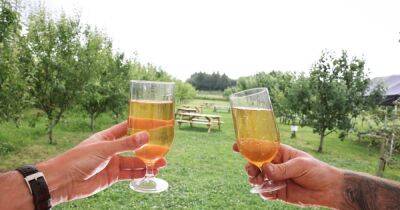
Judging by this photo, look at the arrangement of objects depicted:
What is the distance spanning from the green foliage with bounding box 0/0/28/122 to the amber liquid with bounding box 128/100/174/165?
19.6ft

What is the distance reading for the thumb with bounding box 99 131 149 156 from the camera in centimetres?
166

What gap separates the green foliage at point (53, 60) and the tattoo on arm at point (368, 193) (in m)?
9.67

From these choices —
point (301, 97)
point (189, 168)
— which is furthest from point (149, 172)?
point (301, 97)

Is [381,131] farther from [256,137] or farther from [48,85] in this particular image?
[48,85]

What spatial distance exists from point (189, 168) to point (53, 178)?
26.5 ft

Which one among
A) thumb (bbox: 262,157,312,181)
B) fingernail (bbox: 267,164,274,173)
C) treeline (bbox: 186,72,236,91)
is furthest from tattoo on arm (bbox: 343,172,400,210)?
treeline (bbox: 186,72,236,91)

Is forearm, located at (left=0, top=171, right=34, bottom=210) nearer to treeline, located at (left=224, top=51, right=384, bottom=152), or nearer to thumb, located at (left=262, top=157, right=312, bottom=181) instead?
thumb, located at (left=262, top=157, right=312, bottom=181)

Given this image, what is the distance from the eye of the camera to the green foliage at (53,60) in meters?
10.4

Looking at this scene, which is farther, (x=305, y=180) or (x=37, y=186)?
(x=305, y=180)

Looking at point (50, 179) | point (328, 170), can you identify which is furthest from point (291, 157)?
point (50, 179)

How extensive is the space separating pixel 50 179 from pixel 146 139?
51 cm

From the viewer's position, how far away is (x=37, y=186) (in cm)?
159

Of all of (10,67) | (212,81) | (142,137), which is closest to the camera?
(142,137)

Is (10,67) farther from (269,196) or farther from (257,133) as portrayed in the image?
(257,133)
